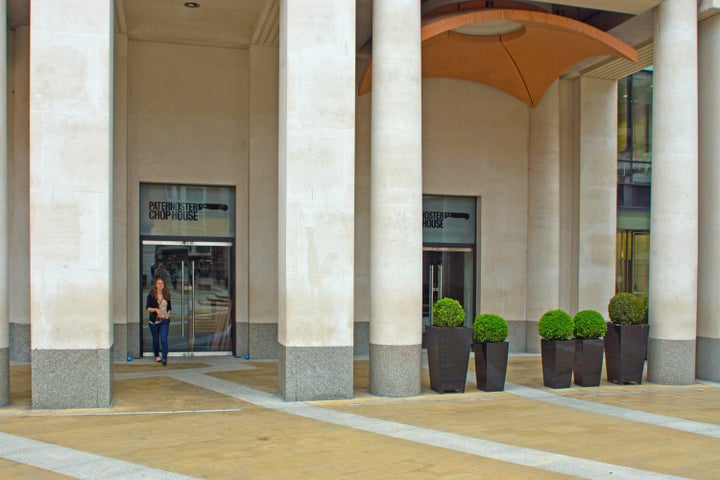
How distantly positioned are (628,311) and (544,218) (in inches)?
193

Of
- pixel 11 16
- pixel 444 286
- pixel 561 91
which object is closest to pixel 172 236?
pixel 11 16

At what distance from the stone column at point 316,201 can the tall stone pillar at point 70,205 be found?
2.51 m

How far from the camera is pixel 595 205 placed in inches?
696

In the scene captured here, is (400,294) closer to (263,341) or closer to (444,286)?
(263,341)

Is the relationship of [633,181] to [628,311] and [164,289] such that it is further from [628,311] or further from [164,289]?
[164,289]

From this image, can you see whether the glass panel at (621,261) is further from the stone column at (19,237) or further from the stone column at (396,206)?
the stone column at (19,237)

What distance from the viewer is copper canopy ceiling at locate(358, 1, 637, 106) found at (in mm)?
13195

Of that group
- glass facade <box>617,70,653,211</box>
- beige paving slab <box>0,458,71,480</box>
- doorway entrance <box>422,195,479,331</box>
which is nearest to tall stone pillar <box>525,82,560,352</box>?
doorway entrance <box>422,195,479,331</box>

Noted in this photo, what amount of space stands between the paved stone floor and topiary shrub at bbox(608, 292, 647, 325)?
4.06 feet

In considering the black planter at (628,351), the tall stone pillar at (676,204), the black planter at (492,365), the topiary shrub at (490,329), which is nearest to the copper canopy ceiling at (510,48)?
the tall stone pillar at (676,204)

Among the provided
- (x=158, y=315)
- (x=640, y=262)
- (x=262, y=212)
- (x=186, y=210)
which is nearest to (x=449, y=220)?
(x=262, y=212)

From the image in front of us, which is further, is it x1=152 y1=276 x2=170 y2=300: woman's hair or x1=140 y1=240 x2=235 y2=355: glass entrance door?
x1=140 y1=240 x2=235 y2=355: glass entrance door

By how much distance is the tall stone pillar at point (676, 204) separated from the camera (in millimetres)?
13148

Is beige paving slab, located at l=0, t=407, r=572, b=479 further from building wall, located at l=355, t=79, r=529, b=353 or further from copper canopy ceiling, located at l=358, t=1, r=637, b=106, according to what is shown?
building wall, located at l=355, t=79, r=529, b=353
